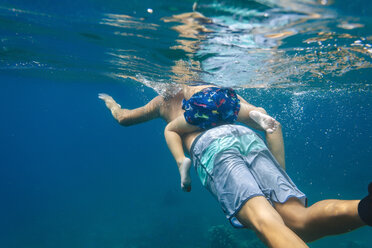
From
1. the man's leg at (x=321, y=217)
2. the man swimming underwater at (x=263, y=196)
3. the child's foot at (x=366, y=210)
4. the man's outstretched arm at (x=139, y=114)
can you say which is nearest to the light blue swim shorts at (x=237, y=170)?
the man swimming underwater at (x=263, y=196)

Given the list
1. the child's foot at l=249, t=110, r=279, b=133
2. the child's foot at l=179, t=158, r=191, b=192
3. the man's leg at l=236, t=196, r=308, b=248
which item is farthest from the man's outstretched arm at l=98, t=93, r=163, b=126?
the man's leg at l=236, t=196, r=308, b=248

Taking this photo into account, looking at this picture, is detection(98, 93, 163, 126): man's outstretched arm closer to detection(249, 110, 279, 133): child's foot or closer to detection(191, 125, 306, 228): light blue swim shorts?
detection(191, 125, 306, 228): light blue swim shorts

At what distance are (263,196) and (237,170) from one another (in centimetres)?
45

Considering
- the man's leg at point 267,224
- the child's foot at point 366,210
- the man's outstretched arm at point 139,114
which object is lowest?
the man's outstretched arm at point 139,114

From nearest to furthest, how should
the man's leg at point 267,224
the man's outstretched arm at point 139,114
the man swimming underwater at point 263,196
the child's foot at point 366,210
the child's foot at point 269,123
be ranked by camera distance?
the child's foot at point 366,210 → the man's leg at point 267,224 → the man swimming underwater at point 263,196 → the child's foot at point 269,123 → the man's outstretched arm at point 139,114

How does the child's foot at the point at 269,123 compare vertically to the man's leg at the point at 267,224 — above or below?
above

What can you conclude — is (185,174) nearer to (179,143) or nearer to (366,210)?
(179,143)

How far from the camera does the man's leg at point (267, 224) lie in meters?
1.94

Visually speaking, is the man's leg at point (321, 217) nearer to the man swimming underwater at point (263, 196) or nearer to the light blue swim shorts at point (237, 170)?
the man swimming underwater at point (263, 196)

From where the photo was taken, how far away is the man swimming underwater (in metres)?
2.07

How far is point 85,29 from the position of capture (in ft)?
21.8

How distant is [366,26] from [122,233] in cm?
2039

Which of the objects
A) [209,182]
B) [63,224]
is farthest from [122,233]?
[209,182]

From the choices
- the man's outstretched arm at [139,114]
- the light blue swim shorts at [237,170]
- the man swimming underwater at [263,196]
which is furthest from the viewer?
the man's outstretched arm at [139,114]
